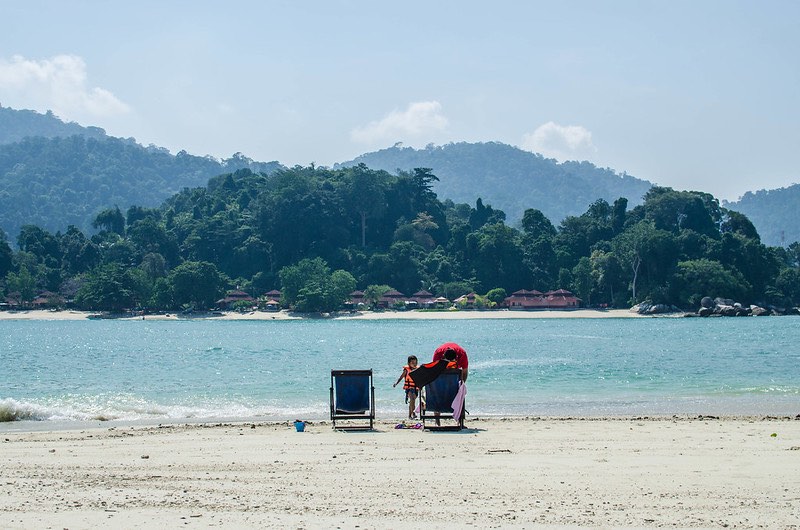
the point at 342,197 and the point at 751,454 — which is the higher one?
the point at 342,197

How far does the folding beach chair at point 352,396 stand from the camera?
14.9 meters

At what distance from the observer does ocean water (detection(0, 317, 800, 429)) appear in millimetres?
19125

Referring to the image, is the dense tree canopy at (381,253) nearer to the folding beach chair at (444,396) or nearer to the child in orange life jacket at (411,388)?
the child in orange life jacket at (411,388)

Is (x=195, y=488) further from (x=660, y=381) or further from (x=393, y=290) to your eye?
(x=393, y=290)

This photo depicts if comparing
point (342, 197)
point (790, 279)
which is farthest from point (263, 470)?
point (342, 197)

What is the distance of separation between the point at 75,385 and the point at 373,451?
60.2ft

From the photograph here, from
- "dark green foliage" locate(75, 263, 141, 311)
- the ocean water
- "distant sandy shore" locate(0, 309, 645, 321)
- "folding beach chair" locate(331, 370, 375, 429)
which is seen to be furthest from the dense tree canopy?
"folding beach chair" locate(331, 370, 375, 429)

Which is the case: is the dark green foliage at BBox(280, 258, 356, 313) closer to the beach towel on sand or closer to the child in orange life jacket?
the child in orange life jacket

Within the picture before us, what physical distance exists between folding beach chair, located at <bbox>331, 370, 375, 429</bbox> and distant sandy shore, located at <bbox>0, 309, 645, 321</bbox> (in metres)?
87.7

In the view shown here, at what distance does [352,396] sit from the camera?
594 inches

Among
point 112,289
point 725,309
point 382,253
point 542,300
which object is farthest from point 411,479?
point 382,253

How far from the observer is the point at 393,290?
117 meters

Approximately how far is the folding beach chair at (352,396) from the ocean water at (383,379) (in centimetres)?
281

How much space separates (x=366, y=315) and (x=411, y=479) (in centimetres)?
9948
